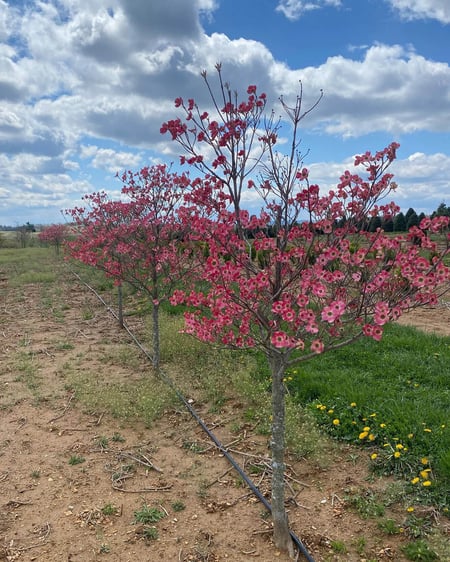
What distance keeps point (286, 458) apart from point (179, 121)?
2910 millimetres

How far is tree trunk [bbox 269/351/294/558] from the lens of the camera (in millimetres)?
2863

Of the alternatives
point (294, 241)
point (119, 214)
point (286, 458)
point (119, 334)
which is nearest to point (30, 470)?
point (286, 458)

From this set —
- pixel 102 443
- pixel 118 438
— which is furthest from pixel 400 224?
pixel 102 443

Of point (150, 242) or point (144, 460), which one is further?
point (150, 242)

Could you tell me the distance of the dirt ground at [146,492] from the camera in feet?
9.60

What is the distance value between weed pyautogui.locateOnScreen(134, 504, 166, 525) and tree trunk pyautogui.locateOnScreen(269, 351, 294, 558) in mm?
855

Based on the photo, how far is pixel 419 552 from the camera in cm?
275

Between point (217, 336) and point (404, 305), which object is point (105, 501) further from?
point (404, 305)

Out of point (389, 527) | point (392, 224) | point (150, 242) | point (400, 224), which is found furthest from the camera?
point (400, 224)

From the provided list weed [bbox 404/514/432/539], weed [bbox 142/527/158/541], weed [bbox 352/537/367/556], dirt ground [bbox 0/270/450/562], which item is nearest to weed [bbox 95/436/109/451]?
dirt ground [bbox 0/270/450/562]

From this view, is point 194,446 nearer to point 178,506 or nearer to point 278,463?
point 178,506

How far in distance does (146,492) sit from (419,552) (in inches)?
77.7

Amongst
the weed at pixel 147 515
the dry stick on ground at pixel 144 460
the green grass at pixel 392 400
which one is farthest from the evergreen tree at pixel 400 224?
the weed at pixel 147 515

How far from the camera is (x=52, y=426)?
4.66 m
